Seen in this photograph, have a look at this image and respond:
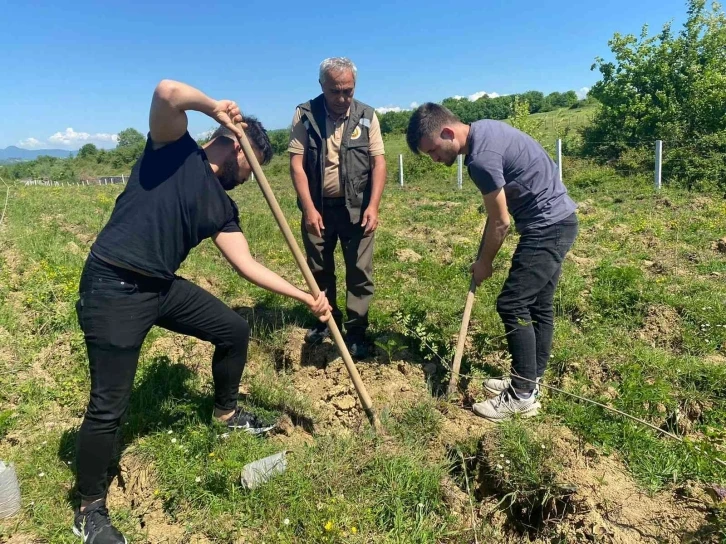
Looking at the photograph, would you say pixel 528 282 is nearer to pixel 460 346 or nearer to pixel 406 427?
pixel 460 346

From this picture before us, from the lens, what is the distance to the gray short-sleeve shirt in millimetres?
2678

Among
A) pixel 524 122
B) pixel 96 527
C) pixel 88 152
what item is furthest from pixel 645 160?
pixel 88 152

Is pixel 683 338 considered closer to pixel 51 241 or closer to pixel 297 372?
pixel 297 372

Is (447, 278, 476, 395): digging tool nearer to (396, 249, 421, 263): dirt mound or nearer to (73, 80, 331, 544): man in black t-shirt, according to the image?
(73, 80, 331, 544): man in black t-shirt

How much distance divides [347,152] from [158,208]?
1.75m

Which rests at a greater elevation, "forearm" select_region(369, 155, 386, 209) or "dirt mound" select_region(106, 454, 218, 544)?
"forearm" select_region(369, 155, 386, 209)

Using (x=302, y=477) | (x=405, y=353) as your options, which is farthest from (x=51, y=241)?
(x=302, y=477)

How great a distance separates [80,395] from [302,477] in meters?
1.89

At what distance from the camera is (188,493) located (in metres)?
2.52

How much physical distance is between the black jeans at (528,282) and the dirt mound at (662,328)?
67.4 inches

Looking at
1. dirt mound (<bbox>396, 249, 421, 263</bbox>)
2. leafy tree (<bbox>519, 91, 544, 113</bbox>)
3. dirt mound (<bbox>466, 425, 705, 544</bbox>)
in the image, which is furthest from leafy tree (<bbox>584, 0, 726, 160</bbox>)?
leafy tree (<bbox>519, 91, 544, 113</bbox>)

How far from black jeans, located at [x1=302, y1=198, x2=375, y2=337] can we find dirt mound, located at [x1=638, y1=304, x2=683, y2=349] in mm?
2419

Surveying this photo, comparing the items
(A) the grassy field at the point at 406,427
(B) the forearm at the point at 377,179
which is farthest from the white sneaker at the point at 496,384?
(B) the forearm at the point at 377,179

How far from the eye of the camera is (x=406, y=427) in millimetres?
2943
